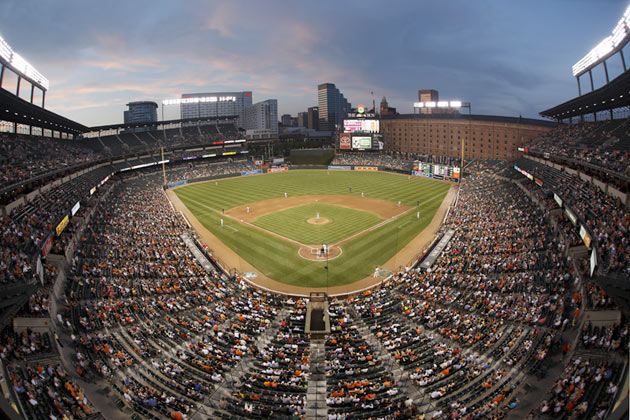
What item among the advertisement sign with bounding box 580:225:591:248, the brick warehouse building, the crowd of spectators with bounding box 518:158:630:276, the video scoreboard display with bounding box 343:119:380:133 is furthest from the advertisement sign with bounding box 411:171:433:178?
the advertisement sign with bounding box 580:225:591:248

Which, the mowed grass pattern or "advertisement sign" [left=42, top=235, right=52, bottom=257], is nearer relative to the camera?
"advertisement sign" [left=42, top=235, right=52, bottom=257]

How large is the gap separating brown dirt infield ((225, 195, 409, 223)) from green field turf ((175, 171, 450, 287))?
2.25m

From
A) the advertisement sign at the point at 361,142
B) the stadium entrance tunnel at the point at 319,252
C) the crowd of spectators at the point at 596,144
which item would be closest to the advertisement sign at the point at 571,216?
the crowd of spectators at the point at 596,144

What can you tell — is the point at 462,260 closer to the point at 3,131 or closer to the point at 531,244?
the point at 531,244

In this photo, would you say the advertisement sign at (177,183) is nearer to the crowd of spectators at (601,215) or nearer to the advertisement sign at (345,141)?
the advertisement sign at (345,141)

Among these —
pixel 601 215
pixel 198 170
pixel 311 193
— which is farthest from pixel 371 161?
pixel 601 215

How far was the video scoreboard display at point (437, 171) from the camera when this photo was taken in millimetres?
79431

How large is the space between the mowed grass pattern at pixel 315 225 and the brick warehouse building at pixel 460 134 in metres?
57.7

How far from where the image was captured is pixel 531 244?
31.0 meters

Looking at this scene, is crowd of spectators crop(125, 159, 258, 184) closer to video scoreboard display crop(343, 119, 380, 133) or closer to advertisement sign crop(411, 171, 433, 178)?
video scoreboard display crop(343, 119, 380, 133)

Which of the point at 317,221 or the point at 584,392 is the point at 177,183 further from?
the point at 584,392

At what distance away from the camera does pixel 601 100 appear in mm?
44000

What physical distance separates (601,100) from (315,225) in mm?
37621

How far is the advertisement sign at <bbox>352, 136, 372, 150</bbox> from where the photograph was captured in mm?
103750
